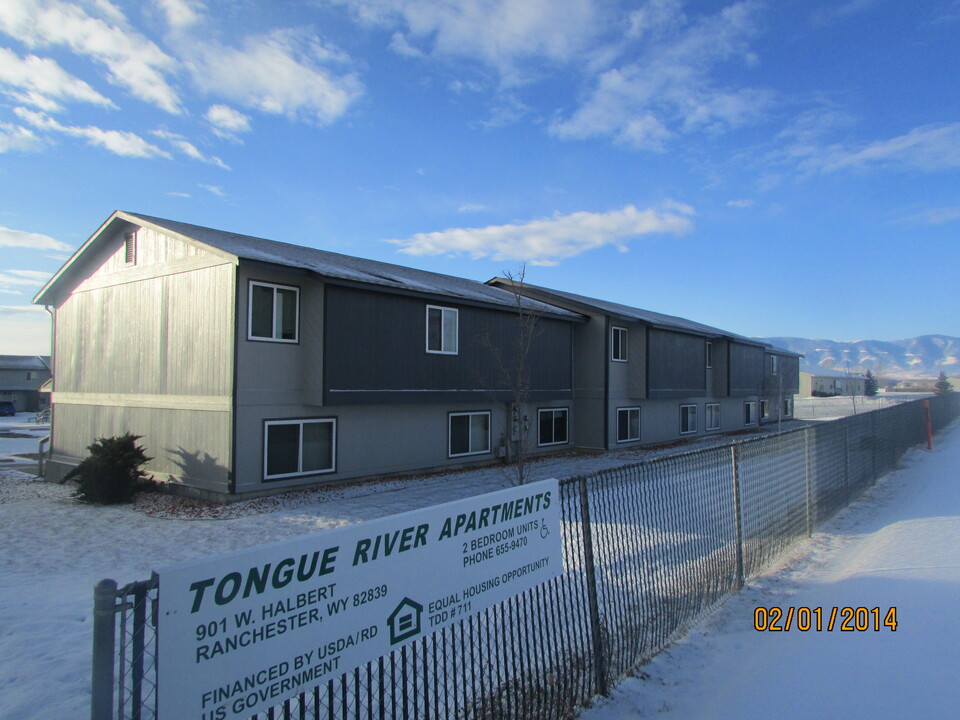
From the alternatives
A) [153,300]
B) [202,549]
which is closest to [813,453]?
[202,549]

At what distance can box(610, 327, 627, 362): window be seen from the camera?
73.2 ft

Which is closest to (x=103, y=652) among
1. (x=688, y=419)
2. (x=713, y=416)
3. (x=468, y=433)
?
(x=468, y=433)

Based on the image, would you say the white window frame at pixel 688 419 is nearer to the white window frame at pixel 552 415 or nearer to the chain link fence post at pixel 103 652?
the white window frame at pixel 552 415

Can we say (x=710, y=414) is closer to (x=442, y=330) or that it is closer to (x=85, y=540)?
(x=442, y=330)

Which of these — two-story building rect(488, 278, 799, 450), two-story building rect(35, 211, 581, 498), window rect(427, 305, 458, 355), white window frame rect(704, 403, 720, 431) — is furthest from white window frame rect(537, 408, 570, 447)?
white window frame rect(704, 403, 720, 431)

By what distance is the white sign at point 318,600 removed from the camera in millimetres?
2357

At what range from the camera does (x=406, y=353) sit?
15.1 m

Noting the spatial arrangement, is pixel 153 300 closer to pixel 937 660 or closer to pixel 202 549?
pixel 202 549

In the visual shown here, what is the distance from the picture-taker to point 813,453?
362 inches

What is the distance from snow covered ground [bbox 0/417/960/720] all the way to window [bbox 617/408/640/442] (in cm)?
919

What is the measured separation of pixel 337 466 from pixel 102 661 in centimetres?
1217

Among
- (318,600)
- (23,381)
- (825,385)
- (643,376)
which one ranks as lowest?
(318,600)

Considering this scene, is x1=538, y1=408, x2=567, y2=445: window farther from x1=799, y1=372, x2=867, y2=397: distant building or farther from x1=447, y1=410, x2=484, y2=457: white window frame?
x1=799, y1=372, x2=867, y2=397: distant building
